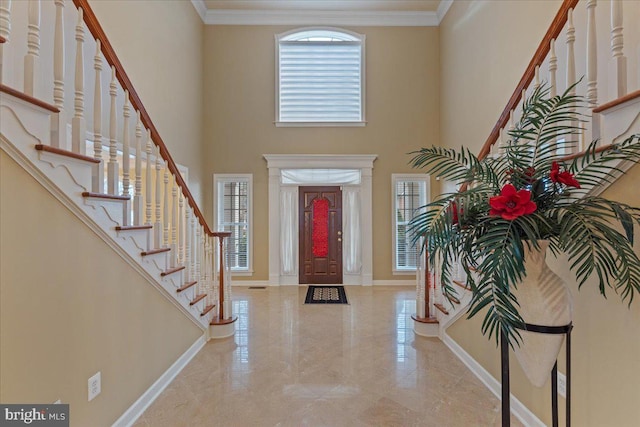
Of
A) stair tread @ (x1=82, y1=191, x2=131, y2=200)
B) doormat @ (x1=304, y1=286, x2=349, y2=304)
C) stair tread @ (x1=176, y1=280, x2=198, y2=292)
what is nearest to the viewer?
stair tread @ (x1=82, y1=191, x2=131, y2=200)

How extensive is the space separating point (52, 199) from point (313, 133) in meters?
5.01

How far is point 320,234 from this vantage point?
6.30 meters

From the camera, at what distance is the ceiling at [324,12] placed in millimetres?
5785

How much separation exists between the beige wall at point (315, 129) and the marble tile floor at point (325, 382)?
9.25 feet

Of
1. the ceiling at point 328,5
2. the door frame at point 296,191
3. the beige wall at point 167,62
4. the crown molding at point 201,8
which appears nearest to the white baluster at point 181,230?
the beige wall at point 167,62

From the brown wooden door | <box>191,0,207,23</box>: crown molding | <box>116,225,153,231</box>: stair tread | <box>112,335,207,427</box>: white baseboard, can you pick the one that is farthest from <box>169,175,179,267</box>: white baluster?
<box>191,0,207,23</box>: crown molding

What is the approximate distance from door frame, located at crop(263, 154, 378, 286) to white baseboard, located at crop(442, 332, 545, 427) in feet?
9.71

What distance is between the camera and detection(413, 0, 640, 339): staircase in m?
1.44

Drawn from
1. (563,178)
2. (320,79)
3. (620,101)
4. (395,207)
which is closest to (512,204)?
(563,178)

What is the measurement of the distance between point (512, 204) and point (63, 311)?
2053 mm

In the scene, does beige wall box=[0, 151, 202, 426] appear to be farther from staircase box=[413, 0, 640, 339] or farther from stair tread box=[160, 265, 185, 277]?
staircase box=[413, 0, 640, 339]

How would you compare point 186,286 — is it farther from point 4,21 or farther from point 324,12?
point 324,12

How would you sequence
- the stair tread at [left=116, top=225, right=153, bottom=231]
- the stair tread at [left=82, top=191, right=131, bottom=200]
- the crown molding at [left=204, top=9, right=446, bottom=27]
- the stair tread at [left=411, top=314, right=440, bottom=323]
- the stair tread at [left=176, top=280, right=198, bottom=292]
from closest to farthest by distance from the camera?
the stair tread at [left=82, top=191, right=131, bottom=200] < the stair tread at [left=116, top=225, right=153, bottom=231] < the stair tread at [left=176, top=280, right=198, bottom=292] < the stair tread at [left=411, top=314, right=440, bottom=323] < the crown molding at [left=204, top=9, right=446, bottom=27]

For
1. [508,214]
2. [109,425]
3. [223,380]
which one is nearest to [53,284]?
[109,425]
